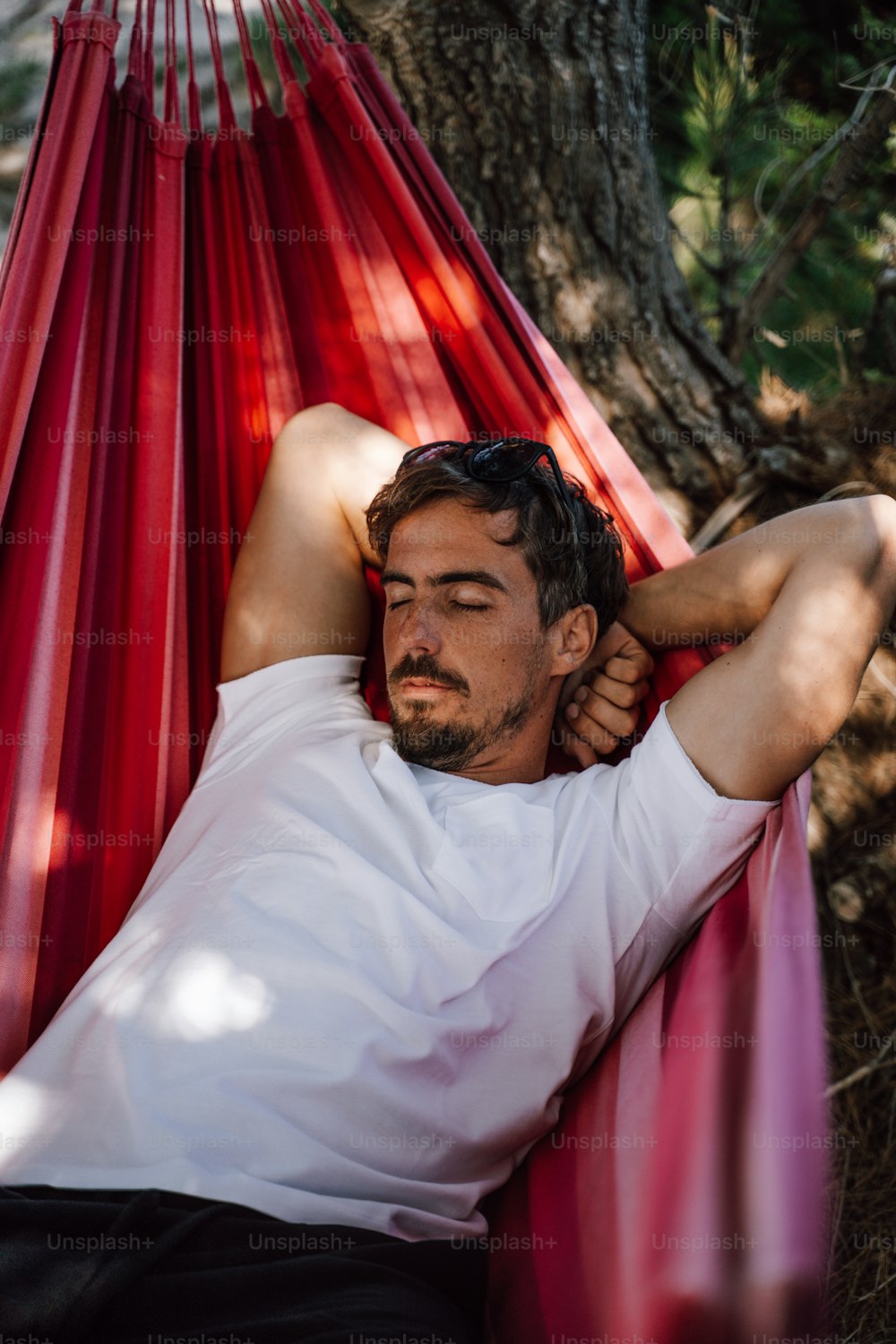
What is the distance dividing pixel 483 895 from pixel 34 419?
976 millimetres

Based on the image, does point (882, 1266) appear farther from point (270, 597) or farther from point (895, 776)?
point (270, 597)

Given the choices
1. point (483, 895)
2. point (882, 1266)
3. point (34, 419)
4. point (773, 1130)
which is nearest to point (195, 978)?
point (483, 895)

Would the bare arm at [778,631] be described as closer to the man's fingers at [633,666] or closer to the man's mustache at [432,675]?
the man's fingers at [633,666]

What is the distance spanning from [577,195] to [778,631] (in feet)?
4.14

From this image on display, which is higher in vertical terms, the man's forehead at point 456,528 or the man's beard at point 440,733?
the man's forehead at point 456,528

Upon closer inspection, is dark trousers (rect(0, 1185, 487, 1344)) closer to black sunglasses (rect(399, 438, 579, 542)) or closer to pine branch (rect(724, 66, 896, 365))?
black sunglasses (rect(399, 438, 579, 542))

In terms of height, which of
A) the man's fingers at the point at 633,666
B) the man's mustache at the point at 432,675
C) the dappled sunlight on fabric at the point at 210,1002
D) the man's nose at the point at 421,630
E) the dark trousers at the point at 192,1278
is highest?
the man's nose at the point at 421,630

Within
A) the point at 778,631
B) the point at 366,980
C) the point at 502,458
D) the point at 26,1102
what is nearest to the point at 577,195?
the point at 502,458

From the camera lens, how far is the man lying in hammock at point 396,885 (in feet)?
3.42

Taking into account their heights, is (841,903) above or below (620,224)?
below

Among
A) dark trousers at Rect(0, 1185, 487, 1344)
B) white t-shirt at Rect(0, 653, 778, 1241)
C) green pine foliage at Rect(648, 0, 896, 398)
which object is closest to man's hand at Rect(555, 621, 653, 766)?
white t-shirt at Rect(0, 653, 778, 1241)

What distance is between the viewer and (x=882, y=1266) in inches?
68.7

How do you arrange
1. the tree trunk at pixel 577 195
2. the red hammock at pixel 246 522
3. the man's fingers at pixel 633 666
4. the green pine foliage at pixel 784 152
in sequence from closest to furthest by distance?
1. the red hammock at pixel 246 522
2. the man's fingers at pixel 633 666
3. the tree trunk at pixel 577 195
4. the green pine foliage at pixel 784 152

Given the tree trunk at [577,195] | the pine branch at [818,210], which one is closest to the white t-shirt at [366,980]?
the tree trunk at [577,195]
